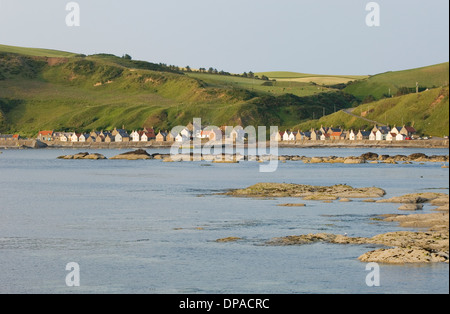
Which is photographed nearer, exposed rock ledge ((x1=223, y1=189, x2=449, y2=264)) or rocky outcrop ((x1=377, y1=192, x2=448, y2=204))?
exposed rock ledge ((x1=223, y1=189, x2=449, y2=264))

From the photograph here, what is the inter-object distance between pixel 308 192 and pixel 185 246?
2918 centimetres

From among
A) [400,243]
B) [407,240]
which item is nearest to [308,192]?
[407,240]

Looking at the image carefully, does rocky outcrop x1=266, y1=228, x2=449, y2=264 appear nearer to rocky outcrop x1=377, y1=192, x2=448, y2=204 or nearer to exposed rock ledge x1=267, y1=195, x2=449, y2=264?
exposed rock ledge x1=267, y1=195, x2=449, y2=264

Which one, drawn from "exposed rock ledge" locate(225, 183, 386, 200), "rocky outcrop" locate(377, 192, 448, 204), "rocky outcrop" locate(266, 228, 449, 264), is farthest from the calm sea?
"exposed rock ledge" locate(225, 183, 386, 200)

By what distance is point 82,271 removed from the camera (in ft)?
113

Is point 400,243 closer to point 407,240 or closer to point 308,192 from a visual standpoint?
point 407,240

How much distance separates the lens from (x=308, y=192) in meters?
67.6

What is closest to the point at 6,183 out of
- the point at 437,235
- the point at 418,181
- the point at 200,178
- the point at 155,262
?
the point at 200,178

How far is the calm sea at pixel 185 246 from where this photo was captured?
102ft

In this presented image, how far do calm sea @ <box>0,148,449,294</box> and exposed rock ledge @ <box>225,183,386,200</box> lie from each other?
103 inches

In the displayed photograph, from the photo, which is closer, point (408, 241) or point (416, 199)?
point (408, 241)

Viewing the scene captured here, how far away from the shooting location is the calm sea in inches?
1228

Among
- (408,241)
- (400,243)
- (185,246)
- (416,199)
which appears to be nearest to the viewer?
(400,243)

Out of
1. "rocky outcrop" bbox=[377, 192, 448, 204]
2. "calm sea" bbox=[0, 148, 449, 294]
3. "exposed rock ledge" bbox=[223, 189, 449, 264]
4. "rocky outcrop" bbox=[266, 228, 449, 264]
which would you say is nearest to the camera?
"calm sea" bbox=[0, 148, 449, 294]
